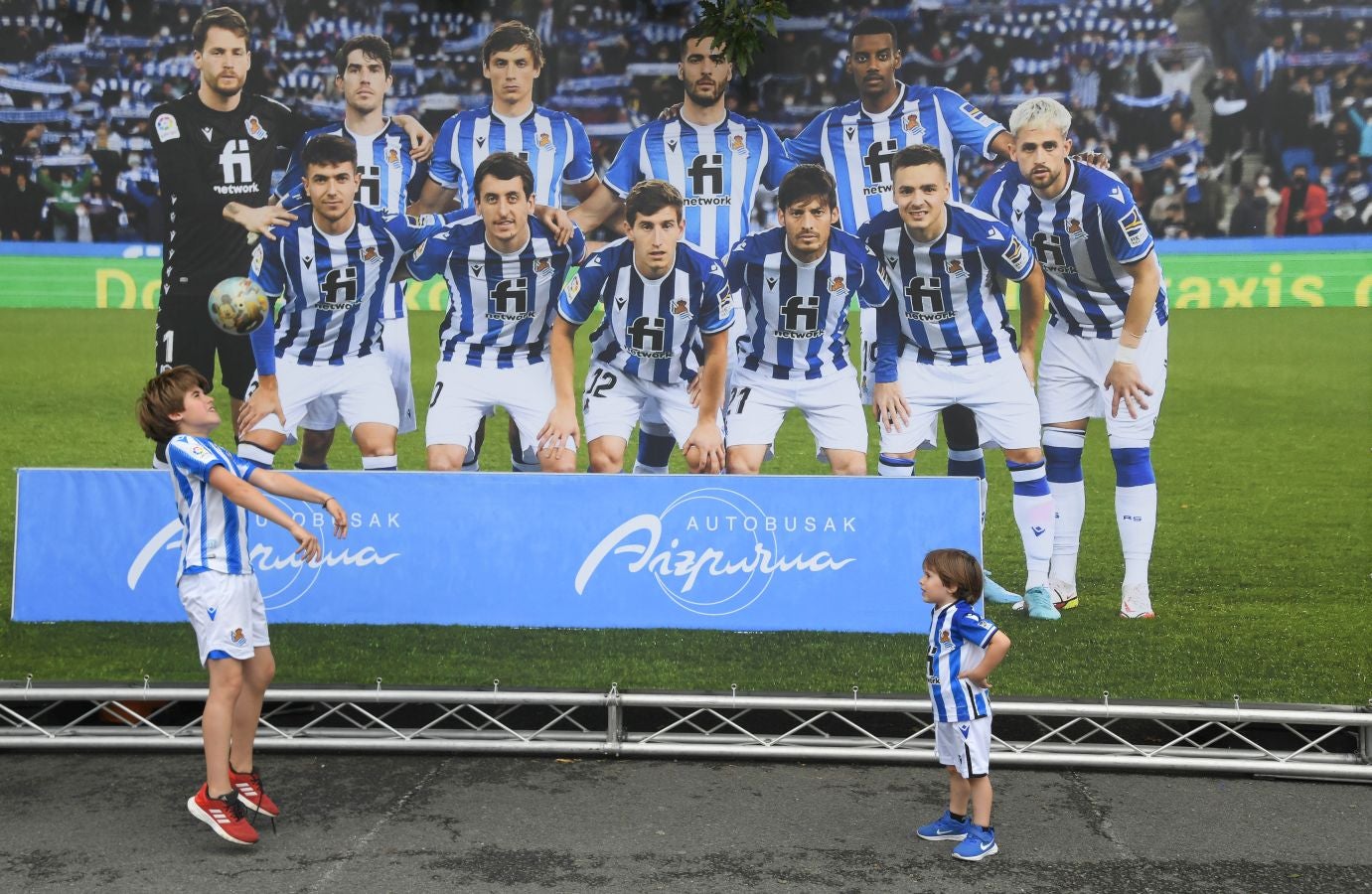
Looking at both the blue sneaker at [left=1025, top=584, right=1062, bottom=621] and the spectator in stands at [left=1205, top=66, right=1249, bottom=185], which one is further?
the blue sneaker at [left=1025, top=584, right=1062, bottom=621]

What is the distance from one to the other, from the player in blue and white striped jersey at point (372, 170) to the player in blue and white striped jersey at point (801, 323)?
1.36m

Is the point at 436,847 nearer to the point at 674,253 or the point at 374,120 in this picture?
the point at 674,253

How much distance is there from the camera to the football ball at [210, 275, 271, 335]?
5590 millimetres

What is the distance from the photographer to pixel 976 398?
5.45 metres

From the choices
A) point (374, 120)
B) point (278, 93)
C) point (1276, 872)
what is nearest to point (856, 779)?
point (1276, 872)

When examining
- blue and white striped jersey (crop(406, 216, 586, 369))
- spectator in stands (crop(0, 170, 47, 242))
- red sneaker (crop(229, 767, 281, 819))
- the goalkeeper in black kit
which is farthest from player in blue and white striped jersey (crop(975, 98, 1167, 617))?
spectator in stands (crop(0, 170, 47, 242))

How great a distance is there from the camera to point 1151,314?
5.36 metres

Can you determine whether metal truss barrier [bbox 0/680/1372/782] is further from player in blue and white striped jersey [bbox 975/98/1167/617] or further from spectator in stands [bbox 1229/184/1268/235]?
spectator in stands [bbox 1229/184/1268/235]

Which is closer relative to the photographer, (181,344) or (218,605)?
(218,605)

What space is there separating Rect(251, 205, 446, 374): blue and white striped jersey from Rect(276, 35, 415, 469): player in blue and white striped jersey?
63 millimetres

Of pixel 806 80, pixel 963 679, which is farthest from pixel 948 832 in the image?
pixel 806 80

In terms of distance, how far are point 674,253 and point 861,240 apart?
746 millimetres

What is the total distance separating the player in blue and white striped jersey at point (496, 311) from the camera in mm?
5520

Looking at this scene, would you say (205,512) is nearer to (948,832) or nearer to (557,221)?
(557,221)
